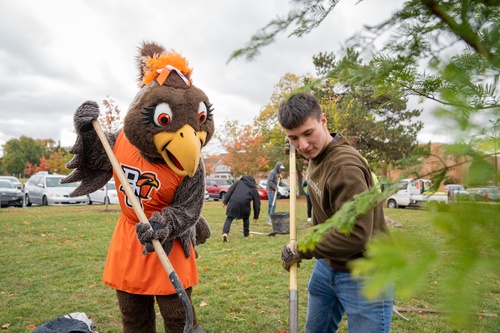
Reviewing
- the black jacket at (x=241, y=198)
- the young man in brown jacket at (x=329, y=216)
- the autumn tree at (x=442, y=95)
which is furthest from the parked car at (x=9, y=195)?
the autumn tree at (x=442, y=95)

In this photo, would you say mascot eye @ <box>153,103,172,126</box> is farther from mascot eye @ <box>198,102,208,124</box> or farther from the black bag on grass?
the black bag on grass

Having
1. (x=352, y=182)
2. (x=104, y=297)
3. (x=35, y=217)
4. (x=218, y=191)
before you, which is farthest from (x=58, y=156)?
(x=352, y=182)

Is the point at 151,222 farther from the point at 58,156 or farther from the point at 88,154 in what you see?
the point at 58,156

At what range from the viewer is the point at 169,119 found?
2.78 m

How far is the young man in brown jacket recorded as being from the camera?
1911mm

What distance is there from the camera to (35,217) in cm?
1260

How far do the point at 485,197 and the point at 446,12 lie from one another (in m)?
0.39

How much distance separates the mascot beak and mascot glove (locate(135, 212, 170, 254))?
44 cm

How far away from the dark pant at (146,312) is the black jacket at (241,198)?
245 inches

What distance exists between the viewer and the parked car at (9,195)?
1636 cm

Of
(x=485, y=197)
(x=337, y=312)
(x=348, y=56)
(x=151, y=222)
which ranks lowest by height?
(x=337, y=312)

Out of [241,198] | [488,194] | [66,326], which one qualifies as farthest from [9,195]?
[488,194]

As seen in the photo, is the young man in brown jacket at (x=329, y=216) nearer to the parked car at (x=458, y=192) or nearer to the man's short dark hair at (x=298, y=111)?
the man's short dark hair at (x=298, y=111)

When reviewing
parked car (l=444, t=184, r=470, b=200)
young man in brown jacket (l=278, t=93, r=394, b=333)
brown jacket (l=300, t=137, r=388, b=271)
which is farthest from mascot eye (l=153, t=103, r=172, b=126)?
parked car (l=444, t=184, r=470, b=200)
